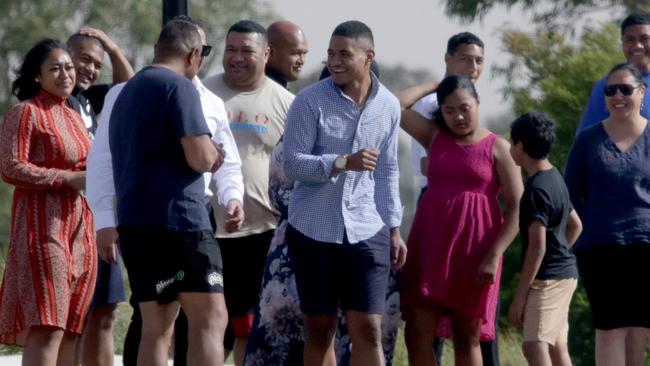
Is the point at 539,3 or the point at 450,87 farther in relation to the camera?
the point at 539,3

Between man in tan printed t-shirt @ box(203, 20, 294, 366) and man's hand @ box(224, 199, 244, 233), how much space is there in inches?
31.0

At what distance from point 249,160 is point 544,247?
5.10 ft

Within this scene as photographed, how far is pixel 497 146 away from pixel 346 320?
3.84ft

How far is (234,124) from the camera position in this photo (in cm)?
833

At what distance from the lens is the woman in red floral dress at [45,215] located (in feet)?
25.1

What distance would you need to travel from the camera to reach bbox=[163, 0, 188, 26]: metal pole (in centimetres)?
913

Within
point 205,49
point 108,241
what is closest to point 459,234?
point 205,49

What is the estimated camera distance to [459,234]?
7914 millimetres

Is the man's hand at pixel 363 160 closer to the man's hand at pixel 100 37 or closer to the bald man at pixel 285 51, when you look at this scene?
the bald man at pixel 285 51

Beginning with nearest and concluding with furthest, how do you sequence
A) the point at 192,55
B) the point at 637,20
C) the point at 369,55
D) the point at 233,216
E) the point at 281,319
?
1. the point at 192,55
2. the point at 233,216
3. the point at 369,55
4. the point at 281,319
5. the point at 637,20

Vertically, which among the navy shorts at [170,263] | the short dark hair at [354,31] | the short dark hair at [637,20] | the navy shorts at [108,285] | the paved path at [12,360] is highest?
the short dark hair at [637,20]

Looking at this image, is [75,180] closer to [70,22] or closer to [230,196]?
[230,196]

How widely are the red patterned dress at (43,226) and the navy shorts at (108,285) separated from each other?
353 millimetres

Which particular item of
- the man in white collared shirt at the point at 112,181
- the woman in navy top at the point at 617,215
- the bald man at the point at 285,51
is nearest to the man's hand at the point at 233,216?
the man in white collared shirt at the point at 112,181
